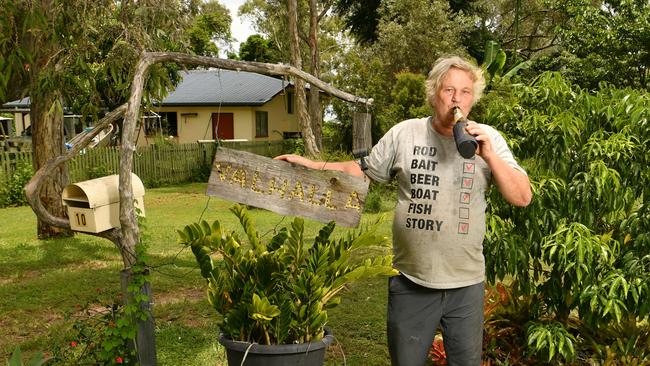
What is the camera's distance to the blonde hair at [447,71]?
284 cm

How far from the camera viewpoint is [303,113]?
750 inches

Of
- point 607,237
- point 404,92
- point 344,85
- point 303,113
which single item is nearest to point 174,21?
point 607,237

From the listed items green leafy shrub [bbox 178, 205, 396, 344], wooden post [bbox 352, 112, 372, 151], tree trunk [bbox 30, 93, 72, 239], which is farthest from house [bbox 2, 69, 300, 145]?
green leafy shrub [bbox 178, 205, 396, 344]

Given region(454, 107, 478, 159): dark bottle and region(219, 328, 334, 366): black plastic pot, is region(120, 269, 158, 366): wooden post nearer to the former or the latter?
region(219, 328, 334, 366): black plastic pot

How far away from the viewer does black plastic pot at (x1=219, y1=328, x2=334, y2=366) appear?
2918 mm

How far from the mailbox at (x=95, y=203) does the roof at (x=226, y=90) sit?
22.5m

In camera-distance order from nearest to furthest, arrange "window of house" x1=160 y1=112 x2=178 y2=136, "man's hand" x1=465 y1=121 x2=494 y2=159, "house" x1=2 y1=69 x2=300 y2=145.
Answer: "man's hand" x1=465 y1=121 x2=494 y2=159, "house" x1=2 y1=69 x2=300 y2=145, "window of house" x1=160 y1=112 x2=178 y2=136

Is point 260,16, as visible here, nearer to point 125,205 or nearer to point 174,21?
point 174,21

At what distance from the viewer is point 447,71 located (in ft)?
9.27

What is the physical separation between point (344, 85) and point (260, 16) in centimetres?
2056

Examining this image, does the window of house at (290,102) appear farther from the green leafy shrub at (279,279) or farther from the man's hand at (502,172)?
the man's hand at (502,172)

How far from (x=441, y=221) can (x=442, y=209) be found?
0.05 metres

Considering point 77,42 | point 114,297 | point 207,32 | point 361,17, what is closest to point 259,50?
point 207,32

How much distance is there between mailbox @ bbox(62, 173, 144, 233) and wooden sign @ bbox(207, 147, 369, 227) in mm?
1038
